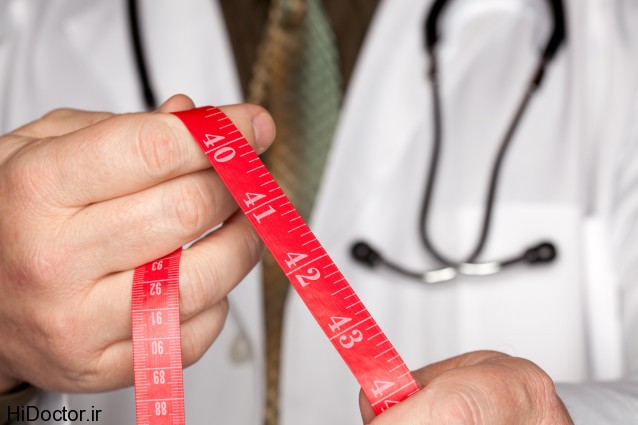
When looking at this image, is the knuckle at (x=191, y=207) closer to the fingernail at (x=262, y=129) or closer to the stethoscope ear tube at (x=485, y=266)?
the fingernail at (x=262, y=129)

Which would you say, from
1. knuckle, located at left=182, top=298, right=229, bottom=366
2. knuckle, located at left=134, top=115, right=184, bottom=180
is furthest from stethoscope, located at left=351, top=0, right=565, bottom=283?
knuckle, located at left=134, top=115, right=184, bottom=180

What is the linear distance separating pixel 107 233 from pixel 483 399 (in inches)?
12.3

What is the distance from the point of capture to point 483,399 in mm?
485

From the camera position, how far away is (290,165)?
1158mm

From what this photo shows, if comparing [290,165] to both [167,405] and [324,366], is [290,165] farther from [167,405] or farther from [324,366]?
[167,405]

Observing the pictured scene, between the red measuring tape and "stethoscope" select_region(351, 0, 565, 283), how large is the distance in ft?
1.57

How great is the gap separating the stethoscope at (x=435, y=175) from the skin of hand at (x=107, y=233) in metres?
0.42

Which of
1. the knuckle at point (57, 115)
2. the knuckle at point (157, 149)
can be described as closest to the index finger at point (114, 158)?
the knuckle at point (157, 149)

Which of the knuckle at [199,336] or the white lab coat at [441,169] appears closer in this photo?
the knuckle at [199,336]

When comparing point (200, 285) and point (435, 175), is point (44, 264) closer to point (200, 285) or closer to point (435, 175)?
point (200, 285)

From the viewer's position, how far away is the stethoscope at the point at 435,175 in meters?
1.01

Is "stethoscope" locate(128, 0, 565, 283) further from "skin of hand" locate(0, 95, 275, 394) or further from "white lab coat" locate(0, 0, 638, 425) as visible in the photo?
"skin of hand" locate(0, 95, 275, 394)

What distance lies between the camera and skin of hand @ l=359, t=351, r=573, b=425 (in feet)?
1.56

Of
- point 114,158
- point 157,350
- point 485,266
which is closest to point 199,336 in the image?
point 157,350
